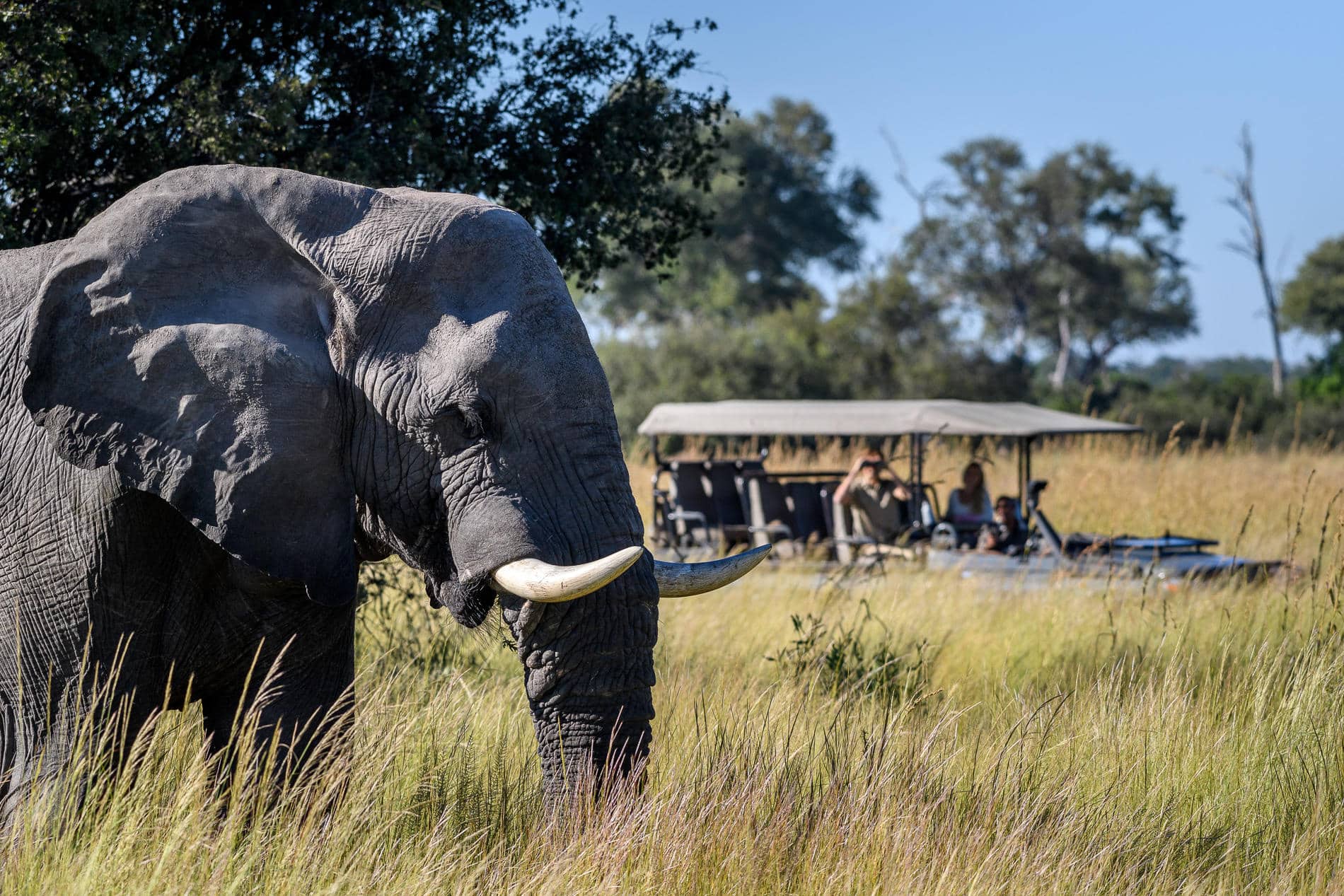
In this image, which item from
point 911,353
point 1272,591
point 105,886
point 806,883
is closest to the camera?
point 105,886

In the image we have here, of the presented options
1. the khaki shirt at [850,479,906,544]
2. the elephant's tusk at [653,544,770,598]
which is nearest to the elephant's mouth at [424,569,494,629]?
the elephant's tusk at [653,544,770,598]

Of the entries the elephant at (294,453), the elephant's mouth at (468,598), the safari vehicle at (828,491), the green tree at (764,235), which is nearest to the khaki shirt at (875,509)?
the safari vehicle at (828,491)

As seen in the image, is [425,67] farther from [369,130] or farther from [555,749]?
[555,749]

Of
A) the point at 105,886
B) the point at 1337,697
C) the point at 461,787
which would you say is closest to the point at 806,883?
the point at 461,787

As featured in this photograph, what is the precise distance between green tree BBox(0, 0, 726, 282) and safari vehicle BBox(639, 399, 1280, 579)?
4.97 metres

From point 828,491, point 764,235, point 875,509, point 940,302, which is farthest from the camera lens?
point 764,235

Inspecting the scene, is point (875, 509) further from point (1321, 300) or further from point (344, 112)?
point (1321, 300)

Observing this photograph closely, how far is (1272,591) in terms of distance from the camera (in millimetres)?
8344

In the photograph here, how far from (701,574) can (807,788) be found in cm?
91

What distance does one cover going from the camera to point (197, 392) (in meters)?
3.32

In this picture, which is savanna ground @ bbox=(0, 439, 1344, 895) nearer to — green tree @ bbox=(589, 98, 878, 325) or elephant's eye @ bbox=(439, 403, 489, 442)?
elephant's eye @ bbox=(439, 403, 489, 442)

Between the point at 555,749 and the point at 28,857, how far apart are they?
118 centimetres

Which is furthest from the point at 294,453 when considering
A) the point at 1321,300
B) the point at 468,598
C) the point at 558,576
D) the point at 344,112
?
the point at 1321,300

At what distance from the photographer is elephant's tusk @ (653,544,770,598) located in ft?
11.6
